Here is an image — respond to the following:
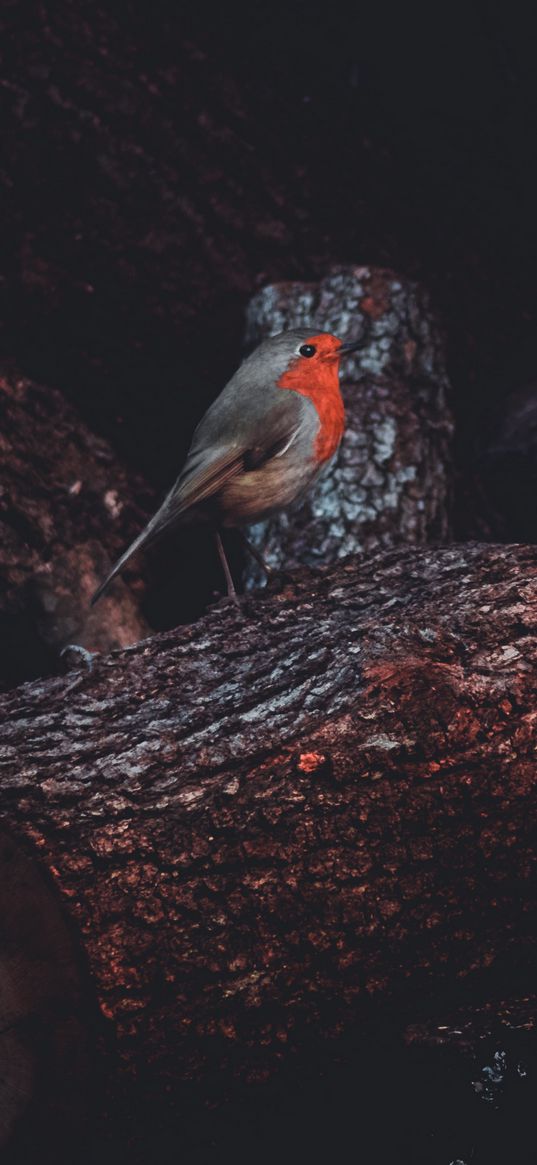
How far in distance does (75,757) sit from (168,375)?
7.87 ft

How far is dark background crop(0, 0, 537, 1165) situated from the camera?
4012 millimetres

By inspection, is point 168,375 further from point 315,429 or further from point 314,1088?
point 314,1088

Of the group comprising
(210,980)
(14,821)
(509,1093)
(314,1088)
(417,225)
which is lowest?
(509,1093)

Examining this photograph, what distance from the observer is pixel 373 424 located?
409 cm

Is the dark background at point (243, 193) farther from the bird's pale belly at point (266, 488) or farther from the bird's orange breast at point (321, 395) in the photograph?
the bird's pale belly at point (266, 488)

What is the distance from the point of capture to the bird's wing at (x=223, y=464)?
10.7 feet

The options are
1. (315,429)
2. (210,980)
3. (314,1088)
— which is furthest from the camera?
(315,429)

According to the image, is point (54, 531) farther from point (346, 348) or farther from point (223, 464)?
point (346, 348)

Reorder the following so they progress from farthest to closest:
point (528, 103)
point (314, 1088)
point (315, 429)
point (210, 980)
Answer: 1. point (528, 103)
2. point (315, 429)
3. point (314, 1088)
4. point (210, 980)

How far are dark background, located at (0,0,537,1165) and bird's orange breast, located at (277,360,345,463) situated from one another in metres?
1.00

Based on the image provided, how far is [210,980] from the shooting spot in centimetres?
216

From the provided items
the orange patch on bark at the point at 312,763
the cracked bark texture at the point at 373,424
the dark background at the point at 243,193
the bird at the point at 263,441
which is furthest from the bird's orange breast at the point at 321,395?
the orange patch on bark at the point at 312,763

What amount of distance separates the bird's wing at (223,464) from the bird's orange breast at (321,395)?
100mm

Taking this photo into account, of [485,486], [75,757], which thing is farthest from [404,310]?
[75,757]
